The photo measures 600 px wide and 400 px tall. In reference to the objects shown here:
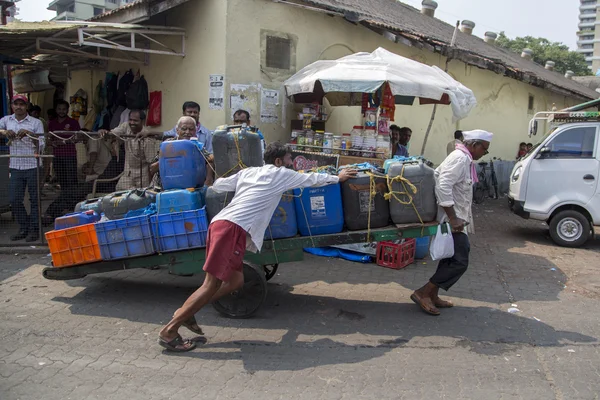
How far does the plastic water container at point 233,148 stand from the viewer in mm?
4555

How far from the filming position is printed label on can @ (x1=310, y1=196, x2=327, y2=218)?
4555mm

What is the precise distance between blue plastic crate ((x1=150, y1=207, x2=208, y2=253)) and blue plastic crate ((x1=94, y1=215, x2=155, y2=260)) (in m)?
0.08

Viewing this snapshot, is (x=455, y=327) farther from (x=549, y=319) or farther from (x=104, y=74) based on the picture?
(x=104, y=74)

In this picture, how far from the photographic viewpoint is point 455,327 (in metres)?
4.61

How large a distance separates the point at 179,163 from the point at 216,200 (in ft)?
1.83

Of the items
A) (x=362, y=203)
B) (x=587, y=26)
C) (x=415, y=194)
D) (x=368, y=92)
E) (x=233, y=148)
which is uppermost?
(x=587, y=26)

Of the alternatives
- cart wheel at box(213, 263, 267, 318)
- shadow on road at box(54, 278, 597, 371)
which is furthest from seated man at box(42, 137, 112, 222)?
cart wheel at box(213, 263, 267, 318)

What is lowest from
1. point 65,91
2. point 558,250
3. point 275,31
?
point 558,250

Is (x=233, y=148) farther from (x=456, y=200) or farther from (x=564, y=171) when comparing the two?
(x=564, y=171)

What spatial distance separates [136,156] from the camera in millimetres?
6371

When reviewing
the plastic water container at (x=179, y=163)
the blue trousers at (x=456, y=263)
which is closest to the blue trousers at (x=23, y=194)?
the plastic water container at (x=179, y=163)

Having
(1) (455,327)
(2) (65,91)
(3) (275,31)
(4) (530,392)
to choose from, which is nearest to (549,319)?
(1) (455,327)

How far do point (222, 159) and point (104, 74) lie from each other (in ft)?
23.5

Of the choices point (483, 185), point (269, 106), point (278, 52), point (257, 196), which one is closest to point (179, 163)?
point (257, 196)
